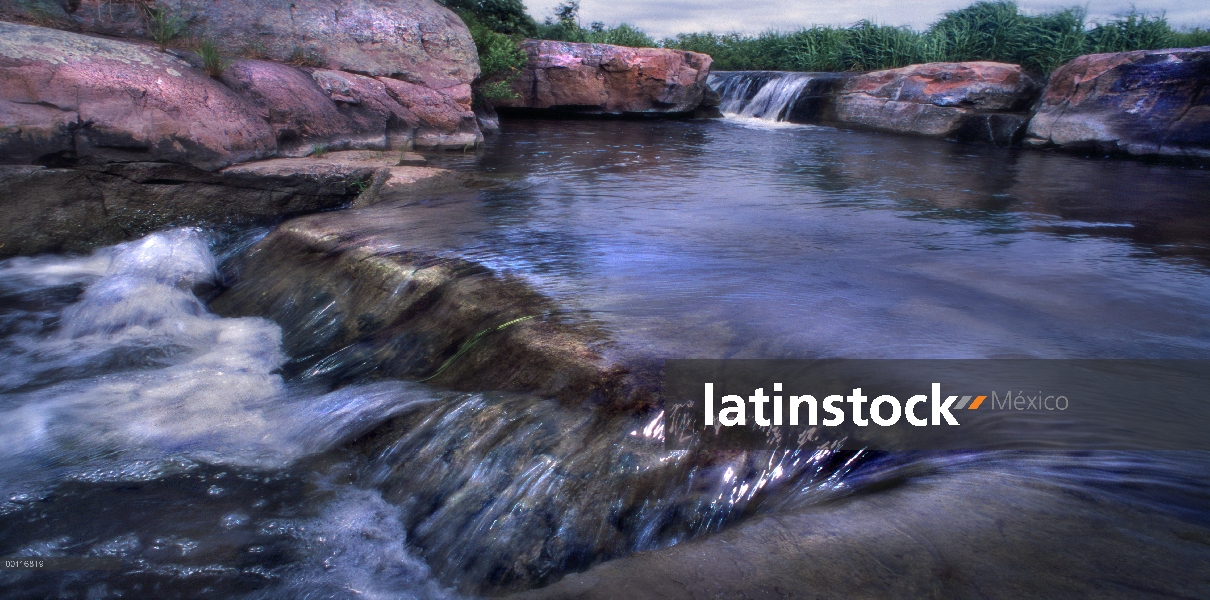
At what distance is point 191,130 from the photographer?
5.09m

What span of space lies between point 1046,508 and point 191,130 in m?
5.43

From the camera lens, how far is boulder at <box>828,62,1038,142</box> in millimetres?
10922

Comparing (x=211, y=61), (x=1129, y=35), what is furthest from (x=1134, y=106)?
(x=211, y=61)

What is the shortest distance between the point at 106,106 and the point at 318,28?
276cm

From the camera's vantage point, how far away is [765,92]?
570 inches

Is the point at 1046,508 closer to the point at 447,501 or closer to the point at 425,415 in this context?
the point at 447,501

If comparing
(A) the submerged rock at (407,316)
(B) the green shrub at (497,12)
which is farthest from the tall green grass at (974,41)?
(A) the submerged rock at (407,316)

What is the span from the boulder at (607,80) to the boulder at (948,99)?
10.8 ft

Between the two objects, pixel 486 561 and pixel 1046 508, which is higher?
pixel 1046 508

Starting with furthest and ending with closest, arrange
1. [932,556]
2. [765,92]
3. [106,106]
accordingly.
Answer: [765,92]
[106,106]
[932,556]

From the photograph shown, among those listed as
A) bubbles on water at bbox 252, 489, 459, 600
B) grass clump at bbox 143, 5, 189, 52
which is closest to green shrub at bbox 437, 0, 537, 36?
grass clump at bbox 143, 5, 189, 52

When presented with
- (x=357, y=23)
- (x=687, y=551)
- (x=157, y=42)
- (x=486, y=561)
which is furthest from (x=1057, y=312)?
(x=357, y=23)
